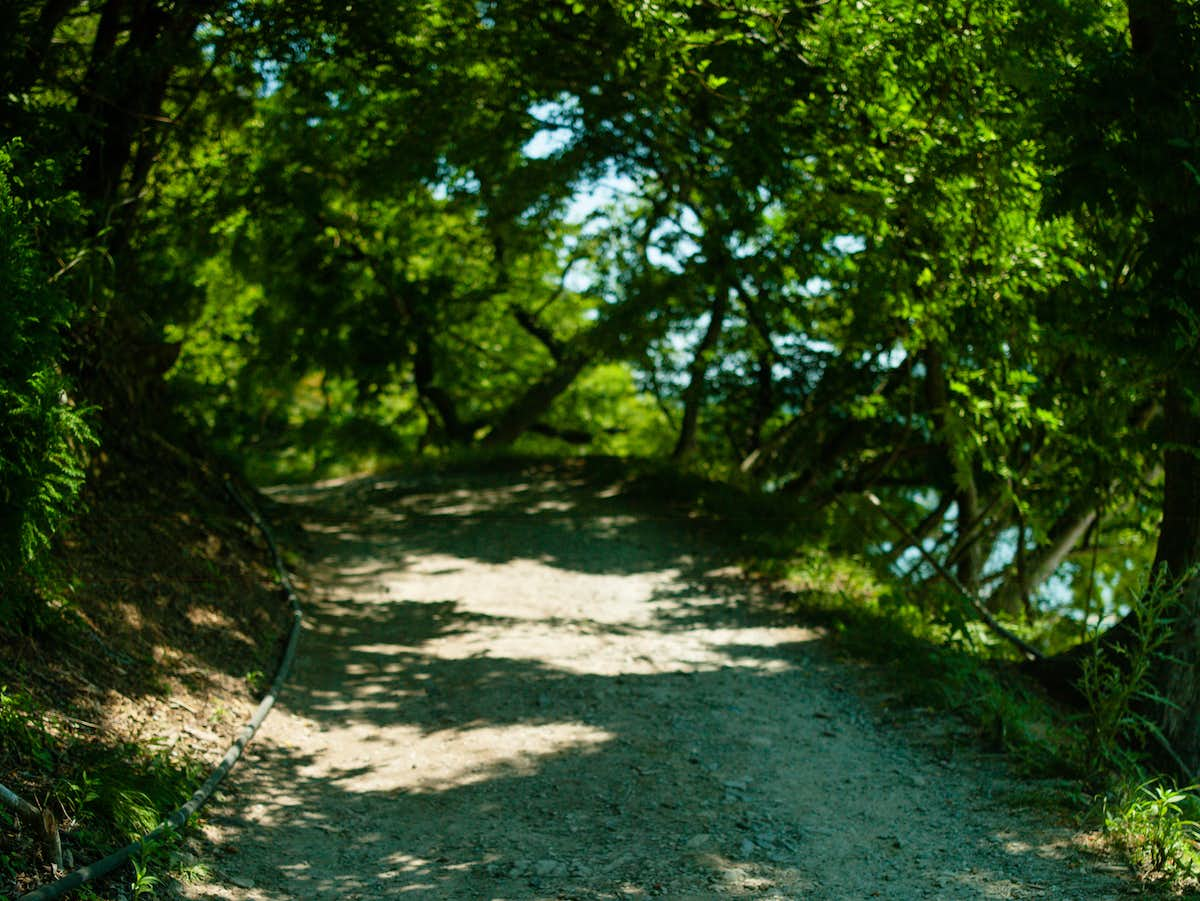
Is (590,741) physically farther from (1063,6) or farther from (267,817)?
(1063,6)

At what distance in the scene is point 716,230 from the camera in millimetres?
11234

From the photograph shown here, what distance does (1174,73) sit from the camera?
4.79 meters

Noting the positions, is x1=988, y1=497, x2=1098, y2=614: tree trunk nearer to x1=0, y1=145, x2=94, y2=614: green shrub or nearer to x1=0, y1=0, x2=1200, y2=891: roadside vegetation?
x1=0, y1=0, x2=1200, y2=891: roadside vegetation

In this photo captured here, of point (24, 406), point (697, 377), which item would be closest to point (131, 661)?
point (24, 406)

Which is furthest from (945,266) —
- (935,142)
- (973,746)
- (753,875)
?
(753,875)

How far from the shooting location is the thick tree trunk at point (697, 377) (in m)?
13.2

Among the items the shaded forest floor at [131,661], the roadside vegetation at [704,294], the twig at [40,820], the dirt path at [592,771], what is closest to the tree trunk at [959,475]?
the roadside vegetation at [704,294]

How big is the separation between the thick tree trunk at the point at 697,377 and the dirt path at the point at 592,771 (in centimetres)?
463

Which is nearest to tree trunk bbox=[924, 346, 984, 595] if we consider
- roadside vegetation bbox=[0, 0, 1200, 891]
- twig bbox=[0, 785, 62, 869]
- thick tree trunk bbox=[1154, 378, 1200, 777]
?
roadside vegetation bbox=[0, 0, 1200, 891]

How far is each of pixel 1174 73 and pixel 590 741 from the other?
4.54m

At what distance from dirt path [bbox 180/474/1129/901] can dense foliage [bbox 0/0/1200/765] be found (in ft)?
5.59

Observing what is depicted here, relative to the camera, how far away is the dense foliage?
5277mm

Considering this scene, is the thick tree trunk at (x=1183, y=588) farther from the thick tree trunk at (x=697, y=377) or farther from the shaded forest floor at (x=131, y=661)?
the thick tree trunk at (x=697, y=377)

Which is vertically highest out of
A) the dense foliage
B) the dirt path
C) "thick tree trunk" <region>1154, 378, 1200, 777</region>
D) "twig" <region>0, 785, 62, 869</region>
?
the dense foliage
